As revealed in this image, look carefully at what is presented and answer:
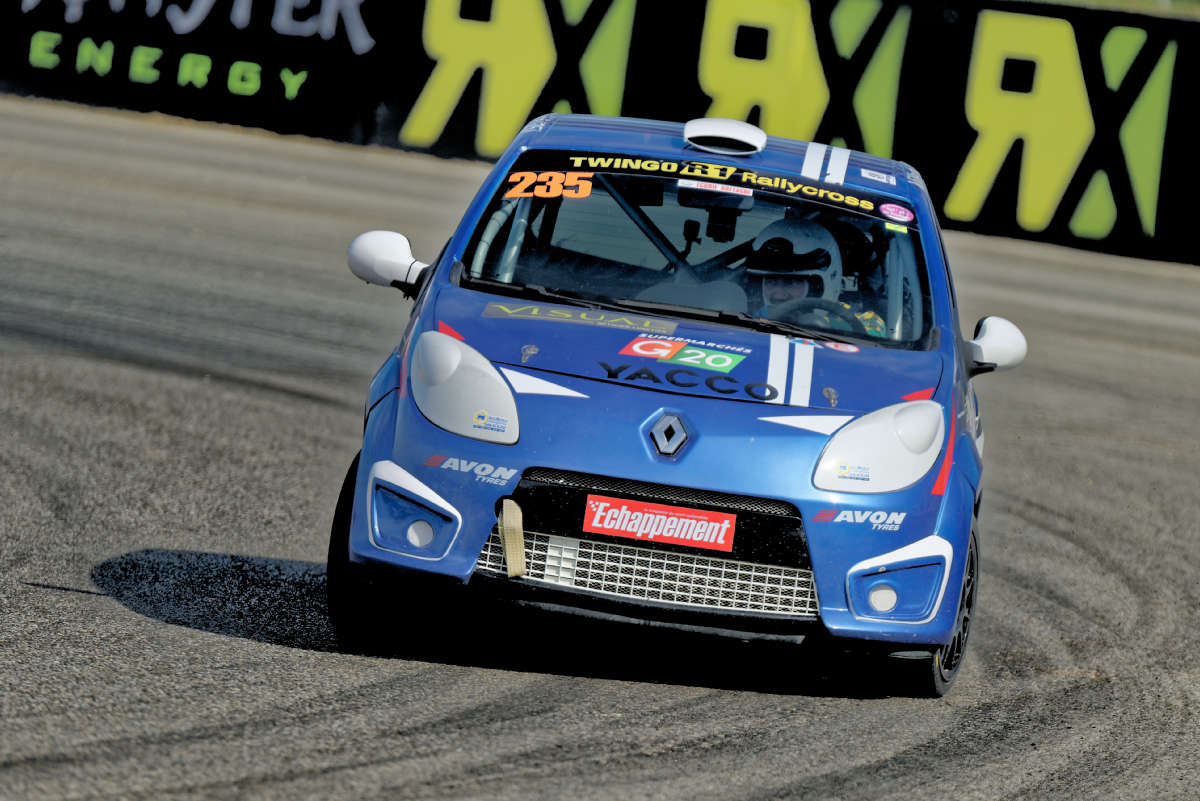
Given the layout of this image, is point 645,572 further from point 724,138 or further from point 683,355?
point 724,138

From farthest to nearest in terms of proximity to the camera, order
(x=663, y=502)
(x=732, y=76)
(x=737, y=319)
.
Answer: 1. (x=732, y=76)
2. (x=737, y=319)
3. (x=663, y=502)

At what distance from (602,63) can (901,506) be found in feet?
54.0

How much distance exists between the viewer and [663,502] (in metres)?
5.35

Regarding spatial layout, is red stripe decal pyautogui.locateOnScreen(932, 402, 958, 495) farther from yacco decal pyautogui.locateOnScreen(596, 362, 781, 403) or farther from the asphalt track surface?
the asphalt track surface

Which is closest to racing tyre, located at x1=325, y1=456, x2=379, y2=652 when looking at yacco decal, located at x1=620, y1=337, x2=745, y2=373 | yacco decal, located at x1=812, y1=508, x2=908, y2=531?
yacco decal, located at x1=620, y1=337, x2=745, y2=373

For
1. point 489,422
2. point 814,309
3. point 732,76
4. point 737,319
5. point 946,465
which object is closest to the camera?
point 489,422

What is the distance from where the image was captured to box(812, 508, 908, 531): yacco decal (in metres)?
5.43

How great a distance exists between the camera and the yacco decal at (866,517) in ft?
17.8

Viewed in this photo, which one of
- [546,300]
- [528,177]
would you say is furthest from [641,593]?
[528,177]

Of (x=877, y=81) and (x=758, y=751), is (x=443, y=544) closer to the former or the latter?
(x=758, y=751)

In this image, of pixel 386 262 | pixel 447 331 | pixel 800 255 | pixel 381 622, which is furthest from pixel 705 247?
pixel 381 622

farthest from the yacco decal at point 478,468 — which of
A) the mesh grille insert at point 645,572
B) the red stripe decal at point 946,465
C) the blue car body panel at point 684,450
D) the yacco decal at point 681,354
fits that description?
the red stripe decal at point 946,465

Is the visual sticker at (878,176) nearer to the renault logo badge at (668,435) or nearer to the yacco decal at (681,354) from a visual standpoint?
the yacco decal at (681,354)

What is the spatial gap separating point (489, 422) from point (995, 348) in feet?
6.82
